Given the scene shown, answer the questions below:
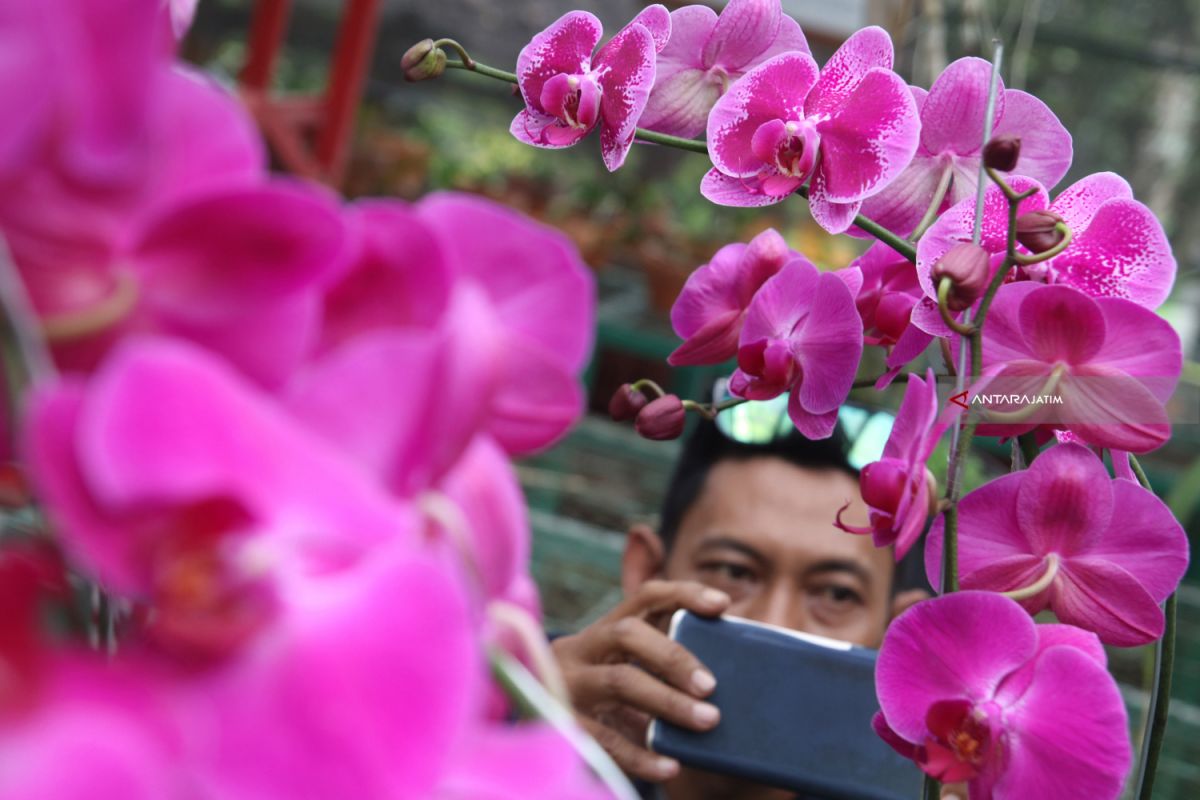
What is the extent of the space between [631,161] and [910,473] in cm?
246

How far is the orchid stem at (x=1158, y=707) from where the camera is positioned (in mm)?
298

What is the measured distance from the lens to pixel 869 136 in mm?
322

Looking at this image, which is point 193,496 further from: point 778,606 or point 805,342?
point 778,606

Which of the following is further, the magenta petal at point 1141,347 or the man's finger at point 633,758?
the man's finger at point 633,758

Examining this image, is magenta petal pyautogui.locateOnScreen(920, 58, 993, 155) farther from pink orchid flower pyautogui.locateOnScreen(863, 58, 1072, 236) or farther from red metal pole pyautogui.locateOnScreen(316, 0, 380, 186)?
red metal pole pyautogui.locateOnScreen(316, 0, 380, 186)

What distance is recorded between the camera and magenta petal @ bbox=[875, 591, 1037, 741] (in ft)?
0.85

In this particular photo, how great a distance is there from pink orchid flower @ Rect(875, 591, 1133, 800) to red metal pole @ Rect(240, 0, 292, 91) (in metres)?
1.89

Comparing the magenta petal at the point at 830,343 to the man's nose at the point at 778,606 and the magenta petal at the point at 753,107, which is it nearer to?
the magenta petal at the point at 753,107

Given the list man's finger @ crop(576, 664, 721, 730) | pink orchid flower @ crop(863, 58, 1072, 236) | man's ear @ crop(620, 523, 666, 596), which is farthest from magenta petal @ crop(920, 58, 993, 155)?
man's ear @ crop(620, 523, 666, 596)

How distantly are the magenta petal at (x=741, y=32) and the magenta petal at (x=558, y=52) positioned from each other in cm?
4

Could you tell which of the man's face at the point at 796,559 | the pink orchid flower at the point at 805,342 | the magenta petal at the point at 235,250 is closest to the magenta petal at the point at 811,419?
the pink orchid flower at the point at 805,342

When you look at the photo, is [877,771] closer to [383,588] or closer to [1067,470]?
[1067,470]

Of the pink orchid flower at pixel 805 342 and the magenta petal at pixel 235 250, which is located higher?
the magenta petal at pixel 235 250

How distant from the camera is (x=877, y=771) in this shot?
42 cm
